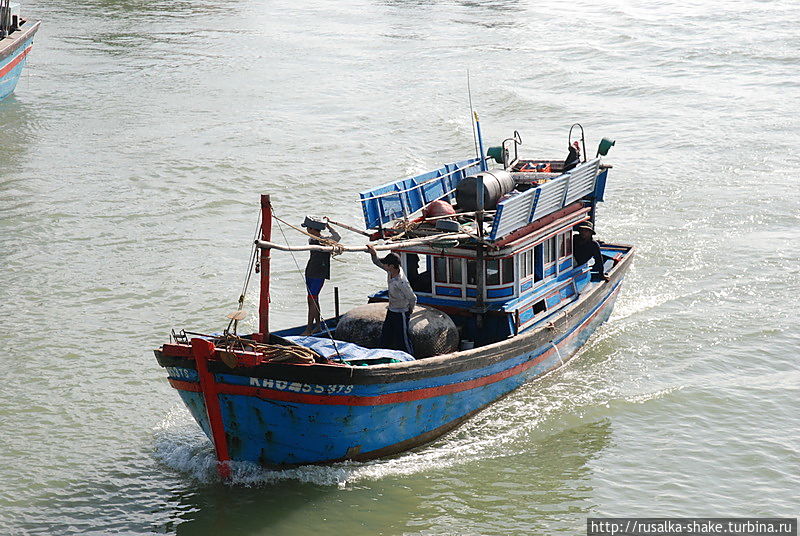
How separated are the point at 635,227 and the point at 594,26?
23.9 metres

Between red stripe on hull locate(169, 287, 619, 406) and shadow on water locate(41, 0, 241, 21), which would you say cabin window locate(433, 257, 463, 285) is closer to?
red stripe on hull locate(169, 287, 619, 406)

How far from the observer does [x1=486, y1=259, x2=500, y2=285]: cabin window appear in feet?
46.2

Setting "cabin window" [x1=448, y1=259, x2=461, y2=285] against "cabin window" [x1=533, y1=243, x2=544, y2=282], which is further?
"cabin window" [x1=533, y1=243, x2=544, y2=282]

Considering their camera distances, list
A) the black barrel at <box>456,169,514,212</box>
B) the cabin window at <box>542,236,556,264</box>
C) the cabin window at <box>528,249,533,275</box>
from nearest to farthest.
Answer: the cabin window at <box>528,249,533,275</box>, the black barrel at <box>456,169,514,212</box>, the cabin window at <box>542,236,556,264</box>

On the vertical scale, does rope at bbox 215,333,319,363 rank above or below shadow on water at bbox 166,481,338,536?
above

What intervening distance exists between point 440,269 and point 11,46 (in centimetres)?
2499

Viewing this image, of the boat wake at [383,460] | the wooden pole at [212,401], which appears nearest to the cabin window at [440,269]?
the boat wake at [383,460]

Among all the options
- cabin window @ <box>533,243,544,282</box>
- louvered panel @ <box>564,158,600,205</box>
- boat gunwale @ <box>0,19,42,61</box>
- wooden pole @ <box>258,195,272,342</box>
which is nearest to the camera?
wooden pole @ <box>258,195,272,342</box>

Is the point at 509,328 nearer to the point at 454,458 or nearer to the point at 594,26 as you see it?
the point at 454,458

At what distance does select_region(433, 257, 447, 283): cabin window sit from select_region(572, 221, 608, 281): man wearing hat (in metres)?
3.16

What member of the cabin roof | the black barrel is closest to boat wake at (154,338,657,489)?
the cabin roof

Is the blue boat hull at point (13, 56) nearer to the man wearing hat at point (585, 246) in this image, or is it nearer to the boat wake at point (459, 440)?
the boat wake at point (459, 440)

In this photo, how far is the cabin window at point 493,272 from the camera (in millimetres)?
14070

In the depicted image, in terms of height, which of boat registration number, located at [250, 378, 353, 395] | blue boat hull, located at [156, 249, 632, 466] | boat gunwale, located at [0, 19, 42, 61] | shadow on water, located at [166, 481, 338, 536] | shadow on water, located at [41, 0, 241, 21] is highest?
shadow on water, located at [41, 0, 241, 21]
